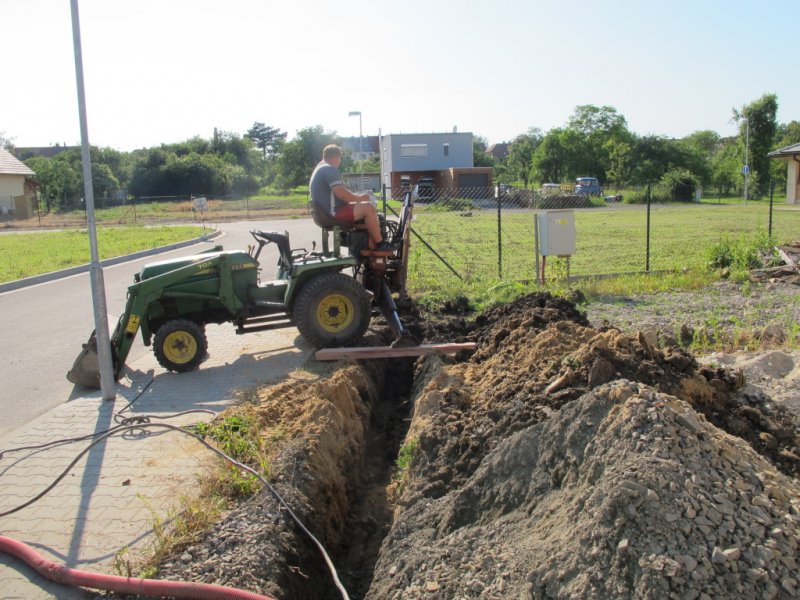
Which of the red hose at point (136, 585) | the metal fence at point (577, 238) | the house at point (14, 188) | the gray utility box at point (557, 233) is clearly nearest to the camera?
the red hose at point (136, 585)

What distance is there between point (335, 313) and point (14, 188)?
170 feet

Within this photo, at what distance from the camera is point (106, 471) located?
5.18 meters

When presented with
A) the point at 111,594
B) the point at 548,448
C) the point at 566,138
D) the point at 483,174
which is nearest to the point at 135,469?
the point at 111,594

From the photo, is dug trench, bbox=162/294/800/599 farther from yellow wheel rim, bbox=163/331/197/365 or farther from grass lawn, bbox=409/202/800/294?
grass lawn, bbox=409/202/800/294

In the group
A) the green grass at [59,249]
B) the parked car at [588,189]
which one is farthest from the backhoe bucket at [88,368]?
the parked car at [588,189]

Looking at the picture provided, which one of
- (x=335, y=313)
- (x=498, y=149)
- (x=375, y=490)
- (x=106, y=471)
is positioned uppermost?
(x=498, y=149)

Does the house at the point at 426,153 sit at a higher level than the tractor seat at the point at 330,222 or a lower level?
higher

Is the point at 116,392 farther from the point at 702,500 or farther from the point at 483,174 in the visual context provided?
the point at 483,174

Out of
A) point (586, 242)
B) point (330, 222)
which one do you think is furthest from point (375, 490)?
point (586, 242)

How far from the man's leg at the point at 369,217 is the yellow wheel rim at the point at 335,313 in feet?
2.78

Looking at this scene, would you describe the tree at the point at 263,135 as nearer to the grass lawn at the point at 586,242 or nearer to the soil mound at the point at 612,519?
the grass lawn at the point at 586,242

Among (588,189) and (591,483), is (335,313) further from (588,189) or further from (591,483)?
(588,189)

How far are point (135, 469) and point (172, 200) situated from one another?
2415 inches

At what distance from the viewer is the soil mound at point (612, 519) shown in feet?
10.0
